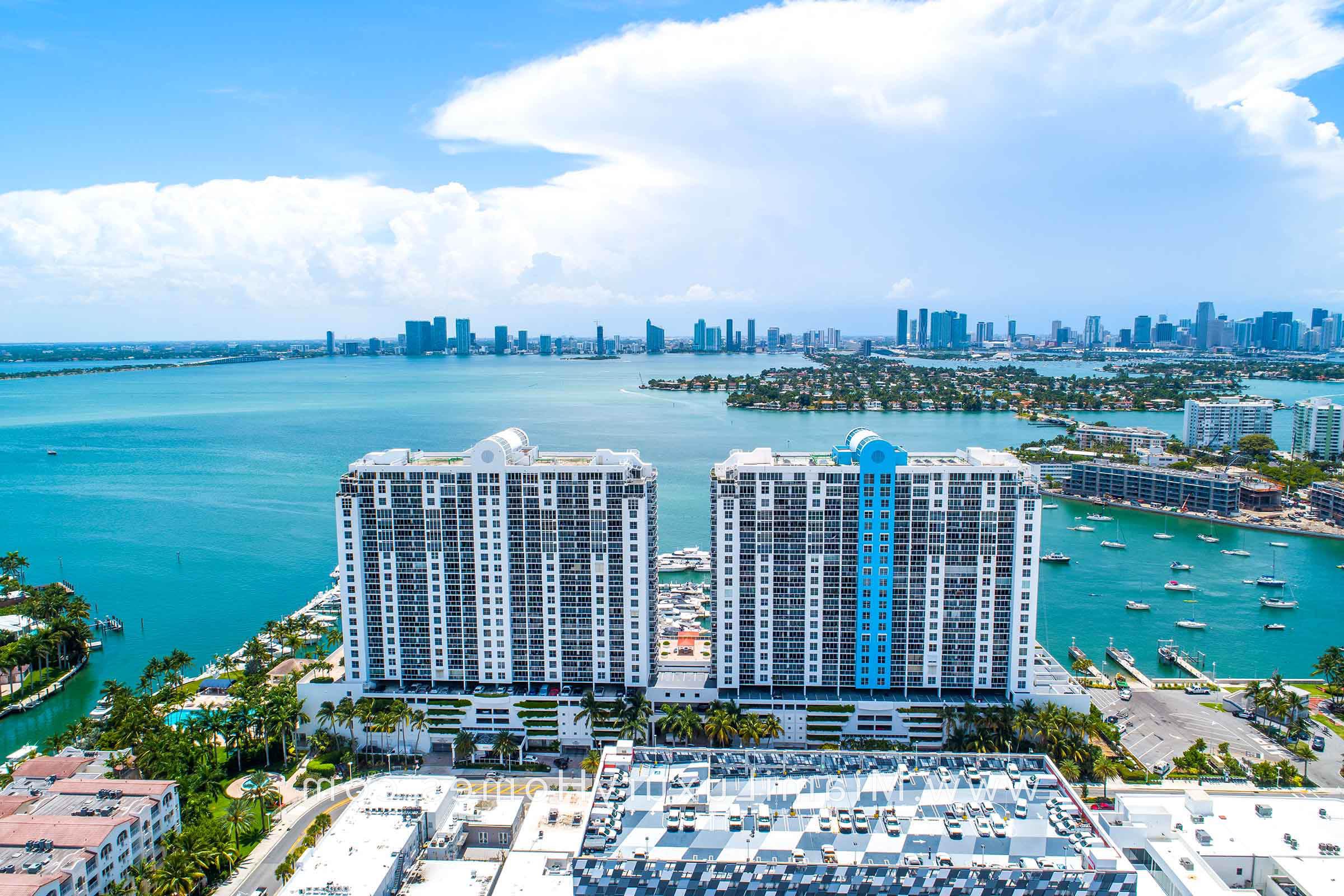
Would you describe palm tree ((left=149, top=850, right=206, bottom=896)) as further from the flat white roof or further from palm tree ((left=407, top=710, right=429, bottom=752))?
palm tree ((left=407, top=710, right=429, bottom=752))

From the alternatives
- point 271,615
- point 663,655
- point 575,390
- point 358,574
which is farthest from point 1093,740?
point 575,390

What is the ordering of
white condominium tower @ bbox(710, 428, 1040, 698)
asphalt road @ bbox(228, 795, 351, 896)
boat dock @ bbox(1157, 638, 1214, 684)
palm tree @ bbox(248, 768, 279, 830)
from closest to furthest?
asphalt road @ bbox(228, 795, 351, 896) → palm tree @ bbox(248, 768, 279, 830) → white condominium tower @ bbox(710, 428, 1040, 698) → boat dock @ bbox(1157, 638, 1214, 684)

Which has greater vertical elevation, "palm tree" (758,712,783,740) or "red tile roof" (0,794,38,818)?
"red tile roof" (0,794,38,818)

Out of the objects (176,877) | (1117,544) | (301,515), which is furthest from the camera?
(301,515)

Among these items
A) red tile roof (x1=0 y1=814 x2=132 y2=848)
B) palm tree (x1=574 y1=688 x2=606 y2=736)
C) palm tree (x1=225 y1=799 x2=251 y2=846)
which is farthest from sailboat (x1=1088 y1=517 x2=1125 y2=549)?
red tile roof (x1=0 y1=814 x2=132 y2=848)

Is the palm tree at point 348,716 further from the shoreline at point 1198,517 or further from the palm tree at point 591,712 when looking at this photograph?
the shoreline at point 1198,517

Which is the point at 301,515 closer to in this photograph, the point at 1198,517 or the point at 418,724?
the point at 418,724

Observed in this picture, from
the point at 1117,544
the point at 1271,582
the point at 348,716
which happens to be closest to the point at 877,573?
the point at 348,716
